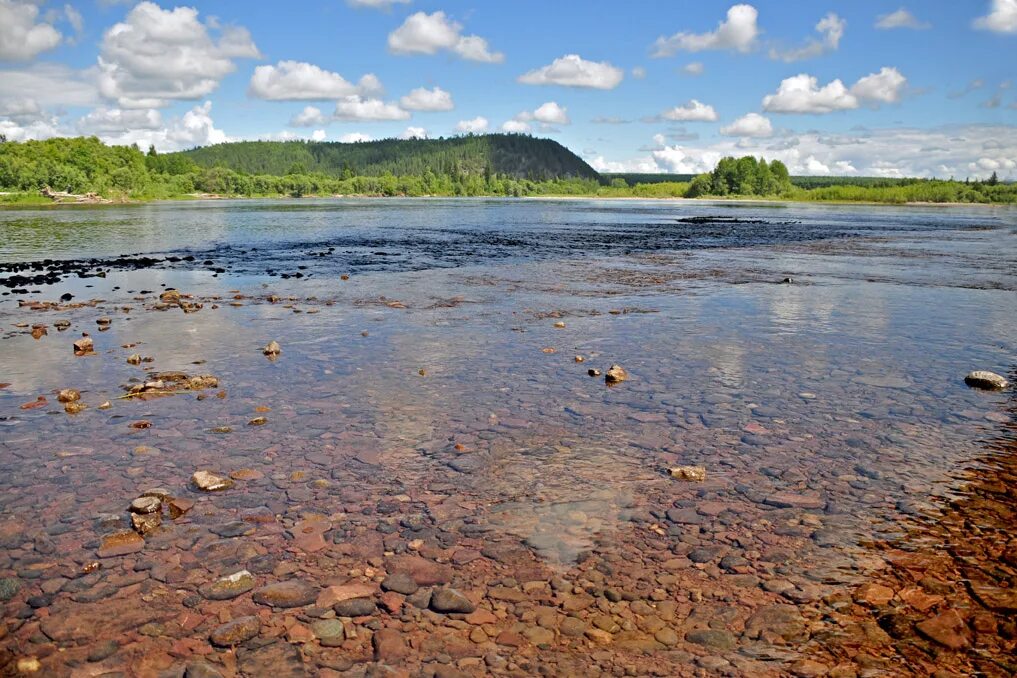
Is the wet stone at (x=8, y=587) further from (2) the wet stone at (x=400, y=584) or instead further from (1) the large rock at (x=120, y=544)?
(2) the wet stone at (x=400, y=584)

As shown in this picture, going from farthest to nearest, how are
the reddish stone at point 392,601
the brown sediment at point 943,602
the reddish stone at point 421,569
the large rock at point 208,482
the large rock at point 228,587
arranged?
the large rock at point 208,482, the reddish stone at point 421,569, the large rock at point 228,587, the reddish stone at point 392,601, the brown sediment at point 943,602

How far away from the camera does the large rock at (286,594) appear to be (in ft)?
21.9

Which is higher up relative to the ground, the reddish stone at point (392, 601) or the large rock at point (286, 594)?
the large rock at point (286, 594)

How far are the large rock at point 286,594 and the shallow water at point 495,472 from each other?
124mm

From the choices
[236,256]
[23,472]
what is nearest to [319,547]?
[23,472]

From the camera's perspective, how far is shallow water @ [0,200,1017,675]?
6285mm

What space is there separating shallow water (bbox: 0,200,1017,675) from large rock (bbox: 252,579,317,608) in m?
0.12

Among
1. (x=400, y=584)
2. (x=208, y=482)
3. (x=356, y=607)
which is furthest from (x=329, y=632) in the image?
(x=208, y=482)

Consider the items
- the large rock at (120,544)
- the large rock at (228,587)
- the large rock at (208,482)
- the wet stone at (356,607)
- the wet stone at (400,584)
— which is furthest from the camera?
the large rock at (208,482)

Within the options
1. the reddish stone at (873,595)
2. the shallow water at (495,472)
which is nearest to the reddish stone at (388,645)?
the shallow water at (495,472)

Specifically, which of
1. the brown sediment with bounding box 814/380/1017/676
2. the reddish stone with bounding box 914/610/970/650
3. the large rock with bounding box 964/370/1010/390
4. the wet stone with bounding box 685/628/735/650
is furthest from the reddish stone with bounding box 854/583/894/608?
the large rock with bounding box 964/370/1010/390

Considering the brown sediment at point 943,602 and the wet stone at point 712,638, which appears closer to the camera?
the brown sediment at point 943,602

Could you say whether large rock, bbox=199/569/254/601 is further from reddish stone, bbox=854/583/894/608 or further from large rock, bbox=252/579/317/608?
reddish stone, bbox=854/583/894/608

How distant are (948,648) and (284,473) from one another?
7.95 meters
